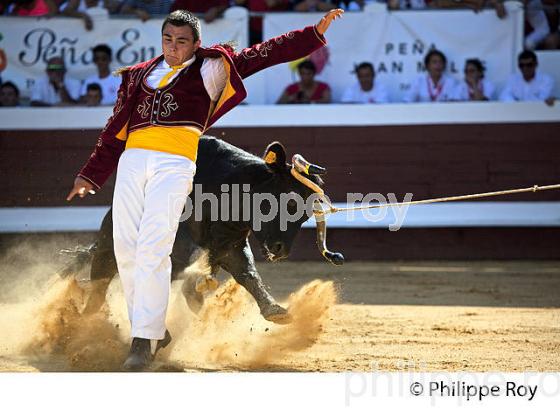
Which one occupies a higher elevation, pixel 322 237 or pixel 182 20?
pixel 182 20

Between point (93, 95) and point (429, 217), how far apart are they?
288cm

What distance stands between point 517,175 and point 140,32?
3.24 m

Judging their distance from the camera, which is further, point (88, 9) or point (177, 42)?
point (88, 9)

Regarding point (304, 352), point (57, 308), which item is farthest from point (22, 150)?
point (304, 352)

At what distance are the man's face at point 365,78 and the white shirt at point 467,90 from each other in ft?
2.30

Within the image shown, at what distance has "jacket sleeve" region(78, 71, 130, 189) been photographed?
4.07m

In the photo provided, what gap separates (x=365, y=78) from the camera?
8.11 m

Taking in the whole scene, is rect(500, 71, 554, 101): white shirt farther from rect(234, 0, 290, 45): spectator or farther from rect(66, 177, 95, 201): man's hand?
A: rect(66, 177, 95, 201): man's hand

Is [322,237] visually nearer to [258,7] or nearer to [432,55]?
[432,55]

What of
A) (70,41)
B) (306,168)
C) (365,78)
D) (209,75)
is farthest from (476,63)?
(209,75)

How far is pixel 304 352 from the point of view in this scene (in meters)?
4.72

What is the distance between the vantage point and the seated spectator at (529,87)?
810 cm
